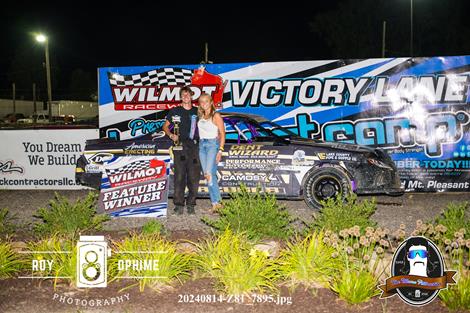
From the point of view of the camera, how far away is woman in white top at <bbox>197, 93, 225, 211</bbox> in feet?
25.5

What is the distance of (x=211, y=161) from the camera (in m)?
7.84

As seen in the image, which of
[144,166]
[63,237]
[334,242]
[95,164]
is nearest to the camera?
[334,242]

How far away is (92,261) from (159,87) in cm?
650

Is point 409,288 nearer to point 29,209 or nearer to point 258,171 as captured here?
point 258,171

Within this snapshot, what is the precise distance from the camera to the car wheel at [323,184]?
830 centimetres

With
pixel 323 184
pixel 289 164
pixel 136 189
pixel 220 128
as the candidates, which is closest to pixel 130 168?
pixel 136 189

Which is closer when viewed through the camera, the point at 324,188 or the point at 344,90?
the point at 324,188

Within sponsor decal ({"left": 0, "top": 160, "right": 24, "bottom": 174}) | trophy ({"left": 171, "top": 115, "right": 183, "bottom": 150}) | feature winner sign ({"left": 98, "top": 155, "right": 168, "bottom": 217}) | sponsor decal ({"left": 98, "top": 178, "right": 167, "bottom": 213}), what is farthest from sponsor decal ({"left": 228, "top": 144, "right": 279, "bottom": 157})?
sponsor decal ({"left": 0, "top": 160, "right": 24, "bottom": 174})

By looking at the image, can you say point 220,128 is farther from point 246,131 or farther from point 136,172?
point 136,172

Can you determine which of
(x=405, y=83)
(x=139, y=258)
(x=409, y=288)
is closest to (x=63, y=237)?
(x=139, y=258)

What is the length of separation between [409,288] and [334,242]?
69 cm

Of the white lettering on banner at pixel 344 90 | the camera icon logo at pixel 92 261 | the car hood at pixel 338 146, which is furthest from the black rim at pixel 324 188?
the camera icon logo at pixel 92 261

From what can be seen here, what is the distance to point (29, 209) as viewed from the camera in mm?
9078
